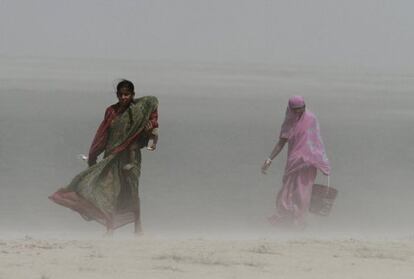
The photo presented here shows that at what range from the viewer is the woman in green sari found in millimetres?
10055

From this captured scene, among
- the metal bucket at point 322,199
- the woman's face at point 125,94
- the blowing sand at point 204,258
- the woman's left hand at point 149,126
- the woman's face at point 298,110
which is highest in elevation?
the woman's face at point 298,110

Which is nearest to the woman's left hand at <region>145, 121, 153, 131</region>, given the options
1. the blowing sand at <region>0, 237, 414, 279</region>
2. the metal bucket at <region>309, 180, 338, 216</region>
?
the blowing sand at <region>0, 237, 414, 279</region>

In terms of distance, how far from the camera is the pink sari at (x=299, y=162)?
36.3 ft

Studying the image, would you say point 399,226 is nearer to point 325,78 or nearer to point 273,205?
point 273,205

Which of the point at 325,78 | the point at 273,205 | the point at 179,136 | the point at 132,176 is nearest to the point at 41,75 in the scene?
the point at 325,78

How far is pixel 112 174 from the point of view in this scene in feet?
33.4

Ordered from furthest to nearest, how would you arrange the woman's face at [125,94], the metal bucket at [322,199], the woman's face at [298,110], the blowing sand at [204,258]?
the metal bucket at [322,199]
the woman's face at [298,110]
the woman's face at [125,94]
the blowing sand at [204,258]

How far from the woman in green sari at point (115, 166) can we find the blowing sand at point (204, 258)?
2.12ft

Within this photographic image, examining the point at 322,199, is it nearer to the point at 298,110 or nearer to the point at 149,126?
the point at 298,110

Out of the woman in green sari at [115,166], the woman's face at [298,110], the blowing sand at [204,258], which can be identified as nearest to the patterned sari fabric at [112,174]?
the woman in green sari at [115,166]

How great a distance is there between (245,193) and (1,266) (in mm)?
5718

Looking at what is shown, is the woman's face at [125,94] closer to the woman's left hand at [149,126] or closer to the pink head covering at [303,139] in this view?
the woman's left hand at [149,126]

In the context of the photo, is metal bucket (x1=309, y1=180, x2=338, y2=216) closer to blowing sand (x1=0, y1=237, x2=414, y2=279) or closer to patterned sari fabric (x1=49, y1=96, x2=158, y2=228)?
blowing sand (x1=0, y1=237, x2=414, y2=279)

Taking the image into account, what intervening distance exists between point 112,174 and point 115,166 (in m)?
0.06
